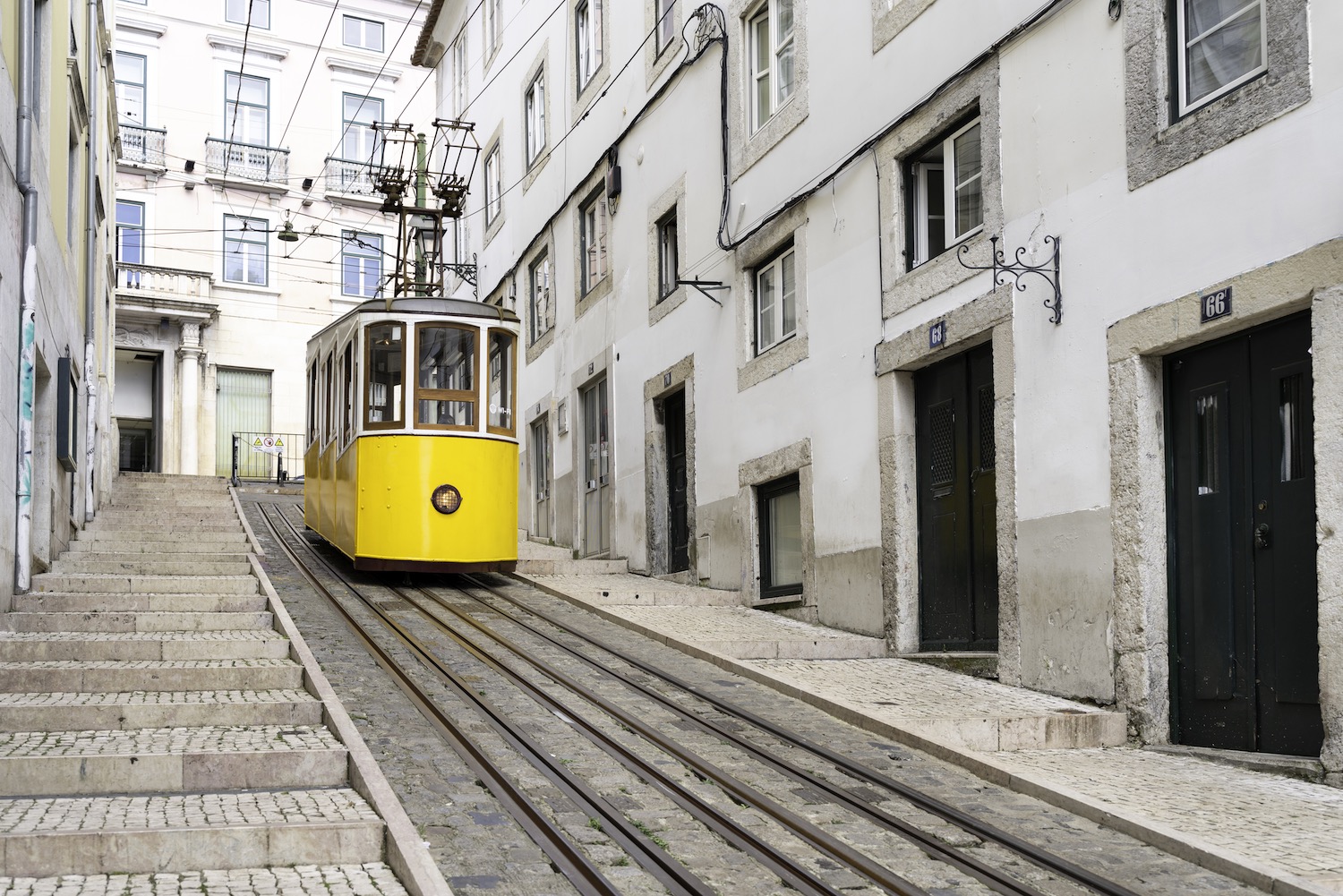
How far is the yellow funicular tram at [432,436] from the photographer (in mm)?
13984

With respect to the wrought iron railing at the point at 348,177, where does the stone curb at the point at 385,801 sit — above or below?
below

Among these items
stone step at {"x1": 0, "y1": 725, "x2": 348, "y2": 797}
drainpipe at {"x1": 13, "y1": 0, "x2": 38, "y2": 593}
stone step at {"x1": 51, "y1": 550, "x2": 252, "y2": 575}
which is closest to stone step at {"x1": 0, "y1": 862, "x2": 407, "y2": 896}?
stone step at {"x1": 0, "y1": 725, "x2": 348, "y2": 797}

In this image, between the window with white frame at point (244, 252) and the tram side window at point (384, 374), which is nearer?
the tram side window at point (384, 374)

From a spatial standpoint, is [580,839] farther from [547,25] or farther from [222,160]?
[222,160]

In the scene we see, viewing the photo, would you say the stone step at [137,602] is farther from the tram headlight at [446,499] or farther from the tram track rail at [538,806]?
the tram headlight at [446,499]

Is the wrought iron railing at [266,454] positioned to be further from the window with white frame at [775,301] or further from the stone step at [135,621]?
the stone step at [135,621]

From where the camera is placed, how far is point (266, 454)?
33719 millimetres

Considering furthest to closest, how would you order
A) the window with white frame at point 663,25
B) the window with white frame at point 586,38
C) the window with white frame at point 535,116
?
the window with white frame at point 535,116, the window with white frame at point 586,38, the window with white frame at point 663,25

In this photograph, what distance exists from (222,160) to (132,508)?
16286 millimetres

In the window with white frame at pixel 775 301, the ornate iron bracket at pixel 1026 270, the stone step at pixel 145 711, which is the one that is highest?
the window with white frame at pixel 775 301

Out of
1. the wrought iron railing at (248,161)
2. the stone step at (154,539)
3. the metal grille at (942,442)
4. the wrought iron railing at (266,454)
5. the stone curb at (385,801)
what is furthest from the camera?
the wrought iron railing at (248,161)

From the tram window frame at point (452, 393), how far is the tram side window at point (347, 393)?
831 millimetres

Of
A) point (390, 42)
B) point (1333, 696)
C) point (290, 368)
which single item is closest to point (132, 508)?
point (290, 368)

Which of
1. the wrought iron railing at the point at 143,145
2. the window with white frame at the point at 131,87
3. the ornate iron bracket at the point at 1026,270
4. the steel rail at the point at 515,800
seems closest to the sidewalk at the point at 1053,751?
the steel rail at the point at 515,800
